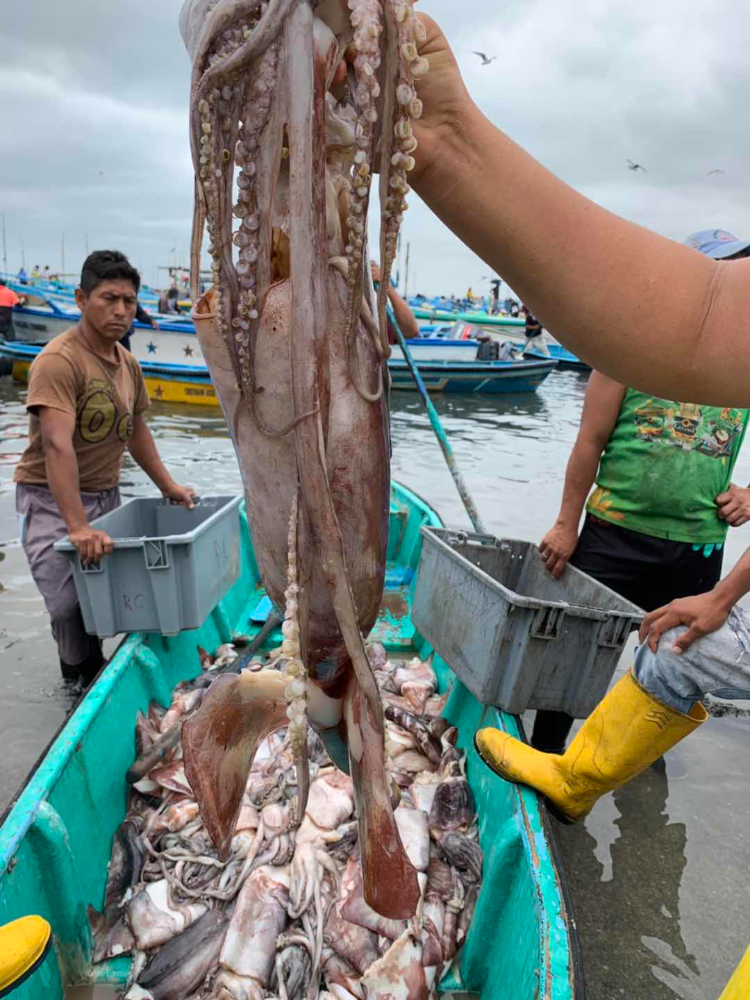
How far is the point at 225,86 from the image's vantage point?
950mm

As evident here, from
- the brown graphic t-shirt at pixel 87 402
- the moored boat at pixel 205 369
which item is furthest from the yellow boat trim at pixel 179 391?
the brown graphic t-shirt at pixel 87 402

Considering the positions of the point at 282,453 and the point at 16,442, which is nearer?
the point at 282,453

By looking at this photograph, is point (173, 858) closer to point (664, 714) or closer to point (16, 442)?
point (664, 714)

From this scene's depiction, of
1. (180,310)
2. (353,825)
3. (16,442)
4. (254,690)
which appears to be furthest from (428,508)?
(180,310)

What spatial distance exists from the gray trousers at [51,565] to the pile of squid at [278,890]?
107 cm

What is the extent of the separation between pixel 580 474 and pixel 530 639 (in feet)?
3.11

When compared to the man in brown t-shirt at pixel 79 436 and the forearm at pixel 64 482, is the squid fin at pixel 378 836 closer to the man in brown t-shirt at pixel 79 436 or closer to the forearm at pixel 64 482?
the man in brown t-shirt at pixel 79 436

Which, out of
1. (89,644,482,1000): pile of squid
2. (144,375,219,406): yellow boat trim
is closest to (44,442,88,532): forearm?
(89,644,482,1000): pile of squid

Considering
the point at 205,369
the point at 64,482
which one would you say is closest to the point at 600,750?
the point at 64,482

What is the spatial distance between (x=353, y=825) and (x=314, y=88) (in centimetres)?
297

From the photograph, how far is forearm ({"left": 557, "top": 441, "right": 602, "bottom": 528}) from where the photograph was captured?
341 cm

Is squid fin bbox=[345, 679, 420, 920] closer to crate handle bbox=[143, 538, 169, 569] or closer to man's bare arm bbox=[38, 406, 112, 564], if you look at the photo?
crate handle bbox=[143, 538, 169, 569]

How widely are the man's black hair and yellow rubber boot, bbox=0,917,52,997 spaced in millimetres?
3297

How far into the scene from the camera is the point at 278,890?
2684 mm
